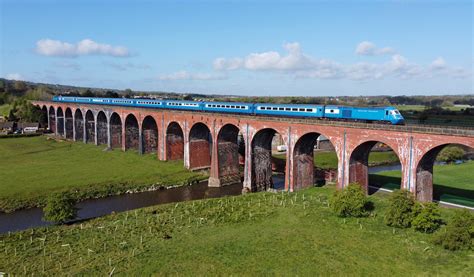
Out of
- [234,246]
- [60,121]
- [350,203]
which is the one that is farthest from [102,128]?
[350,203]

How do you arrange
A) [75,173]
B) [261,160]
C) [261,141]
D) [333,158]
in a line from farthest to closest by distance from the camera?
[333,158], [75,173], [261,160], [261,141]

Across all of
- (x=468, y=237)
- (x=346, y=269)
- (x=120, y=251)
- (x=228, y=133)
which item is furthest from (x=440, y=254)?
(x=228, y=133)

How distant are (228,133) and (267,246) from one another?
3030 cm

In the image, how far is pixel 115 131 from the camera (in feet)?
280

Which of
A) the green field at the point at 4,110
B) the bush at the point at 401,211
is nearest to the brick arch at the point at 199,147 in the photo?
the bush at the point at 401,211

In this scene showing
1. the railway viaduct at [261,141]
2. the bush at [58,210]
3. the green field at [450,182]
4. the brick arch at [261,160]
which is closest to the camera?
the bush at [58,210]

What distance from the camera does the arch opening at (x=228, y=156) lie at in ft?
190

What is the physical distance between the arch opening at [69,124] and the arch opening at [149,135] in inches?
1472

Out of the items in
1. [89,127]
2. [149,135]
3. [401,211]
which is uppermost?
[89,127]

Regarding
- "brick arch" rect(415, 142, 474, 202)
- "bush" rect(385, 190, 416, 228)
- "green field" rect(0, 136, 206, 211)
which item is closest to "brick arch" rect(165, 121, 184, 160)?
"green field" rect(0, 136, 206, 211)

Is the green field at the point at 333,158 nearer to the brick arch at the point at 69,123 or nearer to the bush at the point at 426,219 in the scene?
the bush at the point at 426,219

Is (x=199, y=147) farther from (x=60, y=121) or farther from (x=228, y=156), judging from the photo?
(x=60, y=121)

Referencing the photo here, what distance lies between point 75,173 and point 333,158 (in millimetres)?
47821

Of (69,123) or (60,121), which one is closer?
(69,123)
